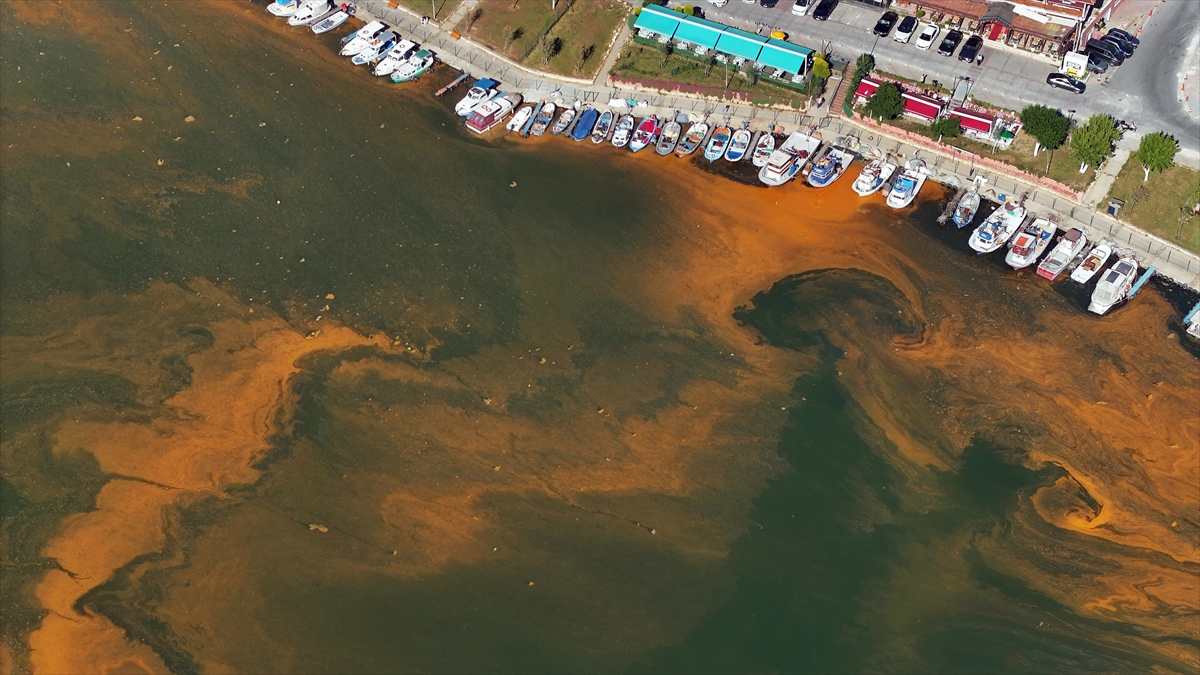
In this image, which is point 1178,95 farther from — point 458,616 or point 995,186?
point 458,616

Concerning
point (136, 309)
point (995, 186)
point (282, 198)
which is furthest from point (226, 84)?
point (995, 186)

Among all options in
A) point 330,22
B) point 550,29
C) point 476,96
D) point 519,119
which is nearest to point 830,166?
point 519,119

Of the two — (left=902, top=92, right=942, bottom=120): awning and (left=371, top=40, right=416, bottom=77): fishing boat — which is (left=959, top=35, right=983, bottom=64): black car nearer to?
(left=902, top=92, right=942, bottom=120): awning

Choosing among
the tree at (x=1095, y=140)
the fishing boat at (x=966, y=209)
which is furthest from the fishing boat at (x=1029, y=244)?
the tree at (x=1095, y=140)

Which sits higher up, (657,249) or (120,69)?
(657,249)

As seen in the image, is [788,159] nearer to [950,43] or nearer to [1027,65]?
[950,43]

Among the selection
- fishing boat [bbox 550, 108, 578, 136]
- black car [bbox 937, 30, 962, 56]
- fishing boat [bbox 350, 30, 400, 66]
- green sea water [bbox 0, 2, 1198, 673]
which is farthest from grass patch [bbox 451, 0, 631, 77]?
black car [bbox 937, 30, 962, 56]

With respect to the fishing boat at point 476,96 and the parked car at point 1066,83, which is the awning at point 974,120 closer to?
the parked car at point 1066,83
